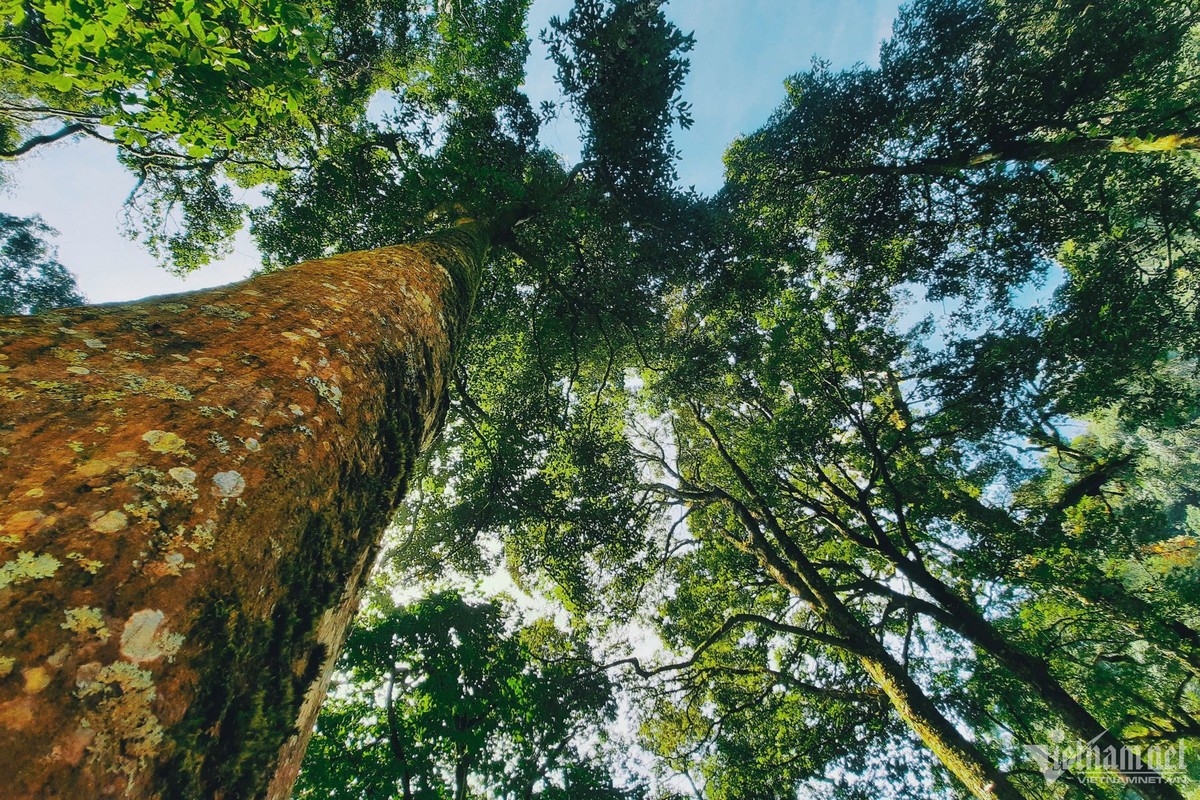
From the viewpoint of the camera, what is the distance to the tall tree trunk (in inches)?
29.2

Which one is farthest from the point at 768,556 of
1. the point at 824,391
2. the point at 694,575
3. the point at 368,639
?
the point at 368,639

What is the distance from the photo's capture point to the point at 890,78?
10.3 m

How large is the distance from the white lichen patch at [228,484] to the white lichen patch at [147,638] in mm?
330

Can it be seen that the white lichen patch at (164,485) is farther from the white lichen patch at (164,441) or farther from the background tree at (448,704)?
the background tree at (448,704)

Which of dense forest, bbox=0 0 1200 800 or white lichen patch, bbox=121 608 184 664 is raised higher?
dense forest, bbox=0 0 1200 800

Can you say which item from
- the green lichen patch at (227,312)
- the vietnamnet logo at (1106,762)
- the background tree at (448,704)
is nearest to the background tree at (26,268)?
the background tree at (448,704)

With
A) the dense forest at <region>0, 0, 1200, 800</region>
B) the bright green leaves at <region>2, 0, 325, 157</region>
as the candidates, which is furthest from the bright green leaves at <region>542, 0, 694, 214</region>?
the bright green leaves at <region>2, 0, 325, 157</region>

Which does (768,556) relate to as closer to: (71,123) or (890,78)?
(890,78)

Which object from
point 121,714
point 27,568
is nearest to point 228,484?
point 27,568

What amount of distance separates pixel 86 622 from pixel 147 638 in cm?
10

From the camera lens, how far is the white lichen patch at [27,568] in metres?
0.75

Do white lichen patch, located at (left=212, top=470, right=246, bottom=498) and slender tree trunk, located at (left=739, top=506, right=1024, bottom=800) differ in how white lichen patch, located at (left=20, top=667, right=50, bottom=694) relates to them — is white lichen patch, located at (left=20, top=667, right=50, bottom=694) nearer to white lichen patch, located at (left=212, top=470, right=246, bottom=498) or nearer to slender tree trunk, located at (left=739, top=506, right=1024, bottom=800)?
white lichen patch, located at (left=212, top=470, right=246, bottom=498)

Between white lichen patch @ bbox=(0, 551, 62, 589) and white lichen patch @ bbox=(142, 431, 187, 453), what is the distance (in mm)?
357

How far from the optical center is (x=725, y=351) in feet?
39.5
